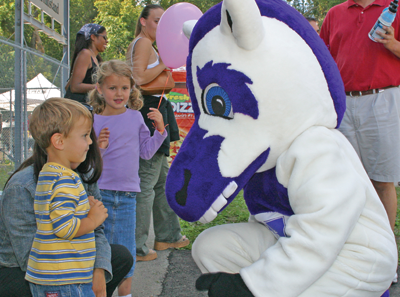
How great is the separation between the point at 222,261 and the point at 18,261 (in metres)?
0.89

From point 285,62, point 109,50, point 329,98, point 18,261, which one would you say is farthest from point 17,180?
point 109,50

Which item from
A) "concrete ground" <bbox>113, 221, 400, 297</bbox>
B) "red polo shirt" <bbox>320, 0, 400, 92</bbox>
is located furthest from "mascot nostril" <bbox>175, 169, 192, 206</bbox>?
"red polo shirt" <bbox>320, 0, 400, 92</bbox>

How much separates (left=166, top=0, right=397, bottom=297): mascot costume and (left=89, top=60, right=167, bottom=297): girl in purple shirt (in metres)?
1.09

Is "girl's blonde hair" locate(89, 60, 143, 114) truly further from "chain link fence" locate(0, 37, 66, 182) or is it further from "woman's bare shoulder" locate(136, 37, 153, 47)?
"chain link fence" locate(0, 37, 66, 182)

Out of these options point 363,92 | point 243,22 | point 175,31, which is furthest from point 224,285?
point 175,31

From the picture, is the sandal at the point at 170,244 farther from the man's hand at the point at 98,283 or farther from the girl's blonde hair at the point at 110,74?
the man's hand at the point at 98,283

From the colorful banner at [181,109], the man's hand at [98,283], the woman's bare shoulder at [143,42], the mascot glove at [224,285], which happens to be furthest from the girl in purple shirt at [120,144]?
the colorful banner at [181,109]

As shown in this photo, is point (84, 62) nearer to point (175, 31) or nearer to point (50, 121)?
point (175, 31)

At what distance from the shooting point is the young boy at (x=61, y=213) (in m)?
1.58

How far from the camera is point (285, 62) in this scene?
1.38 m

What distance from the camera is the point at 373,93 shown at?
2582 millimetres

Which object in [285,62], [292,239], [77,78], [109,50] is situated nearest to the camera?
[292,239]

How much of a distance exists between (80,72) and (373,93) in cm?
230

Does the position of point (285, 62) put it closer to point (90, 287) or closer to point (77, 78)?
point (90, 287)
